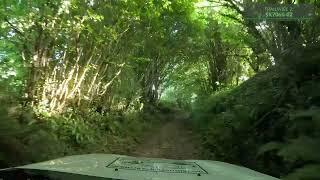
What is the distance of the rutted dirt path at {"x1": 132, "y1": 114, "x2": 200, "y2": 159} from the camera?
15000 millimetres

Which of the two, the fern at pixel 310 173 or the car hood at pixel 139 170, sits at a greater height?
the car hood at pixel 139 170

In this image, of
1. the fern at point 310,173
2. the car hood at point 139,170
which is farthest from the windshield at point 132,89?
the car hood at point 139,170

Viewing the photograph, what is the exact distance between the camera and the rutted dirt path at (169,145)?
15.0 metres

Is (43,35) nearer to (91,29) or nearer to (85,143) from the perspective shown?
(91,29)

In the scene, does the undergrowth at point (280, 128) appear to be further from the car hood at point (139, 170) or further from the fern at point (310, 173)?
the car hood at point (139, 170)

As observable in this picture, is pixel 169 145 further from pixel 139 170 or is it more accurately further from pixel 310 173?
pixel 139 170

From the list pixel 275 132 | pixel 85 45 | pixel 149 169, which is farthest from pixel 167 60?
pixel 149 169

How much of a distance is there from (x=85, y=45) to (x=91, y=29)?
1483 mm

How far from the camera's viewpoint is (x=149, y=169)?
10.5 ft

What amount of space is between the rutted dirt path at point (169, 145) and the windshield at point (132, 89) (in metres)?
0.07

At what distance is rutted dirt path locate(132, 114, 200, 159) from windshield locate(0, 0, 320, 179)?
0.07m

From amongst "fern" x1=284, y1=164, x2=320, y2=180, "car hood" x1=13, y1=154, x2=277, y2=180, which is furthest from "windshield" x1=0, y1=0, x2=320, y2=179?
"car hood" x1=13, y1=154, x2=277, y2=180

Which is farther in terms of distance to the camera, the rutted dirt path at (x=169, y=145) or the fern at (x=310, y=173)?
the rutted dirt path at (x=169, y=145)

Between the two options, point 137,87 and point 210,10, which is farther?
point 210,10
